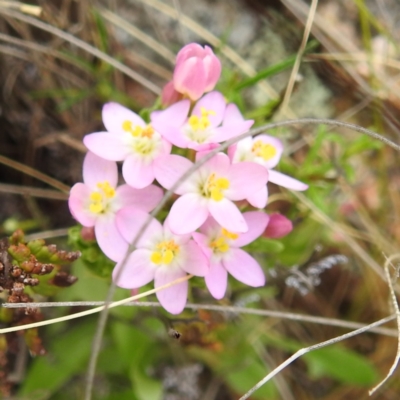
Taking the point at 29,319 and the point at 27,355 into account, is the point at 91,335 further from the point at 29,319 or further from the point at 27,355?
the point at 29,319

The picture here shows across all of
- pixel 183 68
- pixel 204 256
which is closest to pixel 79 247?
pixel 204 256

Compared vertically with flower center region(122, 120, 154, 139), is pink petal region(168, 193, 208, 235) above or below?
below

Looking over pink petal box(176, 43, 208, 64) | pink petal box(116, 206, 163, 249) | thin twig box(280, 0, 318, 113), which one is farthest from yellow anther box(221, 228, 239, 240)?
thin twig box(280, 0, 318, 113)

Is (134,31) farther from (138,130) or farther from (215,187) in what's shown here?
(215,187)

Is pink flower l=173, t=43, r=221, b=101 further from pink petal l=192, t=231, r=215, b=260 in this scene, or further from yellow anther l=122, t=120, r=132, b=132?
pink petal l=192, t=231, r=215, b=260

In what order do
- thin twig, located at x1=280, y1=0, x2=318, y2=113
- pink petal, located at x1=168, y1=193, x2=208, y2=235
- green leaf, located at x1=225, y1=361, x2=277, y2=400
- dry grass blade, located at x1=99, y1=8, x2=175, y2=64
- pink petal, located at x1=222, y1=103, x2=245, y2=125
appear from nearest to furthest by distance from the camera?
1. pink petal, located at x1=168, y1=193, x2=208, y2=235
2. pink petal, located at x1=222, y1=103, x2=245, y2=125
3. thin twig, located at x1=280, y1=0, x2=318, y2=113
4. green leaf, located at x1=225, y1=361, x2=277, y2=400
5. dry grass blade, located at x1=99, y1=8, x2=175, y2=64

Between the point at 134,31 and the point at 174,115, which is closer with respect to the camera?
the point at 174,115

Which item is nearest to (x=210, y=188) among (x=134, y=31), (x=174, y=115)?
(x=174, y=115)
